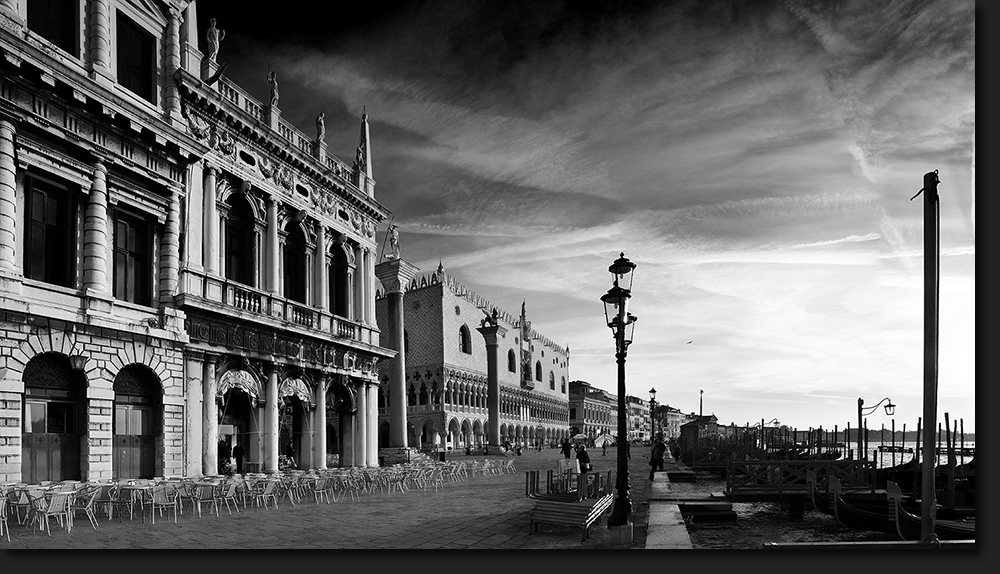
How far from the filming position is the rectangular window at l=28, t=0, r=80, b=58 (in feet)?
37.2

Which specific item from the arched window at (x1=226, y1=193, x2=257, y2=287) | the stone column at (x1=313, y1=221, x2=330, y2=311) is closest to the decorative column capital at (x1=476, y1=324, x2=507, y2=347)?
the stone column at (x1=313, y1=221, x2=330, y2=311)

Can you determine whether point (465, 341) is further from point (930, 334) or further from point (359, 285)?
point (930, 334)

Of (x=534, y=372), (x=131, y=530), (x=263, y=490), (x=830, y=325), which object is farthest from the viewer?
(x=534, y=372)

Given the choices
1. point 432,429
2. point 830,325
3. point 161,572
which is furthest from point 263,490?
point 432,429

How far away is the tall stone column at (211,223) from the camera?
15.4 m

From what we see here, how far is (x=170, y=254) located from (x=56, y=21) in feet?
12.8

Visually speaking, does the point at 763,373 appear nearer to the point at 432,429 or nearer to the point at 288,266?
the point at 288,266

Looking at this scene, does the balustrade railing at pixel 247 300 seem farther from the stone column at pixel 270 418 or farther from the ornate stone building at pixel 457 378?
the ornate stone building at pixel 457 378

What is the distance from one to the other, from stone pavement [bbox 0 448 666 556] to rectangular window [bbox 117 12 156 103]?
657 centimetres

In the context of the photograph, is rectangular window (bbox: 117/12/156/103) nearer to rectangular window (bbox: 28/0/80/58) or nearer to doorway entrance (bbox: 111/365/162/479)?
rectangular window (bbox: 28/0/80/58)

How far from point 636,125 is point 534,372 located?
4470 cm

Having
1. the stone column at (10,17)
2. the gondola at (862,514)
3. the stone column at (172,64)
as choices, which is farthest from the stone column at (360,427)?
the stone column at (10,17)

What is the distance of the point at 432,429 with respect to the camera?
44906 mm

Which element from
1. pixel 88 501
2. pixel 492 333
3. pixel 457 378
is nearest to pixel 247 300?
pixel 88 501
